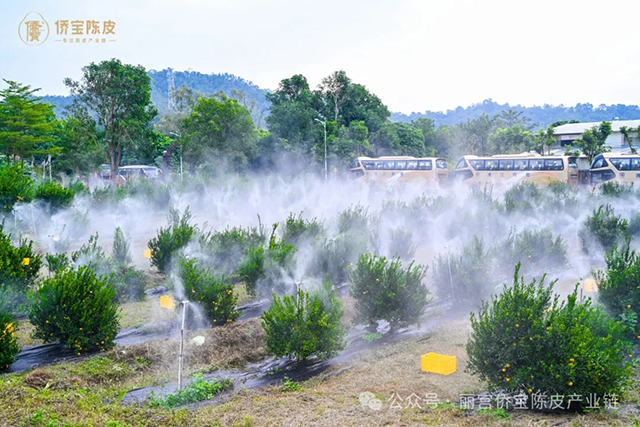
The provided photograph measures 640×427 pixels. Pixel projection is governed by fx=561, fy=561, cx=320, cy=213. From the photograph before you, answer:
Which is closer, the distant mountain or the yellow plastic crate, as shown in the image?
the yellow plastic crate

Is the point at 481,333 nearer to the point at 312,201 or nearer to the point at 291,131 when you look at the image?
the point at 312,201

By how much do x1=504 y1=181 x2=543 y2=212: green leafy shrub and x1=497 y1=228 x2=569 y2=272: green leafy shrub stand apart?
23.5 feet

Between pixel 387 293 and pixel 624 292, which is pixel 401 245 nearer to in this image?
pixel 387 293

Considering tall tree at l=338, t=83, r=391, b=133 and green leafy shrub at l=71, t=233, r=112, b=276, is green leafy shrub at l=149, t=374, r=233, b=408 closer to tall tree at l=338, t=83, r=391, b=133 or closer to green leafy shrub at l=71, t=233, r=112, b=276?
green leafy shrub at l=71, t=233, r=112, b=276

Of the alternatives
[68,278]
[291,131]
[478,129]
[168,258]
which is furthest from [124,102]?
[478,129]

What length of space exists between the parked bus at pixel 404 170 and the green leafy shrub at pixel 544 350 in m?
37.3

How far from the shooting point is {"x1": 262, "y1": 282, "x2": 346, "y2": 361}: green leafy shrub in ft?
36.2

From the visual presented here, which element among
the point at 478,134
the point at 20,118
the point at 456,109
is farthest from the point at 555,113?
the point at 20,118

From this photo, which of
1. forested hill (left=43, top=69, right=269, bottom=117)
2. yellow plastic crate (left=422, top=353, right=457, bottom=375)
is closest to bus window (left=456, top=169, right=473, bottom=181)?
yellow plastic crate (left=422, top=353, right=457, bottom=375)

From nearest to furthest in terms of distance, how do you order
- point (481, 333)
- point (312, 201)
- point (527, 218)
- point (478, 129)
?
point (481, 333) → point (527, 218) → point (312, 201) → point (478, 129)

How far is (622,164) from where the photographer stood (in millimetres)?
39312

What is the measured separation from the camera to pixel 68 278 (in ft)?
38.8

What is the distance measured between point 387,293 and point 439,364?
325 cm

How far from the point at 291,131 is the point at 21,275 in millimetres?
40120
